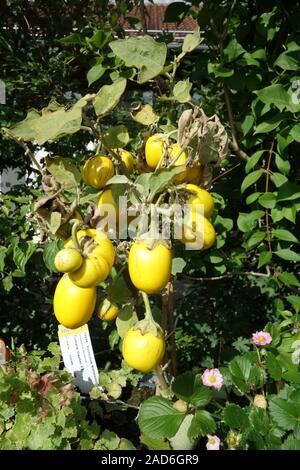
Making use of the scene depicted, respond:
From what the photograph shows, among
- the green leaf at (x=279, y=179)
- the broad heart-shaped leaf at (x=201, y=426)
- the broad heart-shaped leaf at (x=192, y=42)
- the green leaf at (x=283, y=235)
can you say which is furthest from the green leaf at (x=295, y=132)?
the broad heart-shaped leaf at (x=201, y=426)

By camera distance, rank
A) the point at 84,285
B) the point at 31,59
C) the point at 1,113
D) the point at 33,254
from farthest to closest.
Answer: the point at 31,59 → the point at 1,113 → the point at 33,254 → the point at 84,285

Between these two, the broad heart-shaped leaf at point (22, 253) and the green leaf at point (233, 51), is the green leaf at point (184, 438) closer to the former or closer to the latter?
the broad heart-shaped leaf at point (22, 253)

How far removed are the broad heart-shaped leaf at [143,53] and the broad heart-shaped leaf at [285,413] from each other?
0.59 metres

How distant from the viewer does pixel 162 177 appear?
1.82 ft

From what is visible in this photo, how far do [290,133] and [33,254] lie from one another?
679mm

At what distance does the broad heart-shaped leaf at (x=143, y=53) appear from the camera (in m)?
0.58

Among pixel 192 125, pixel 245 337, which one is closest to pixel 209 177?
pixel 192 125

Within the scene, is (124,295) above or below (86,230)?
below

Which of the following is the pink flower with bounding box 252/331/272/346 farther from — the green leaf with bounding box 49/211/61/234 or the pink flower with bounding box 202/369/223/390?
the green leaf with bounding box 49/211/61/234

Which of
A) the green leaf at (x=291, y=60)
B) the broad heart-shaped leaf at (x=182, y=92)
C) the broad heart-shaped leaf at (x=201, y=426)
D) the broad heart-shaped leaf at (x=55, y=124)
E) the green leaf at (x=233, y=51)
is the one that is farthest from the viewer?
the green leaf at (x=233, y=51)

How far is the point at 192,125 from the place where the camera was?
59 cm

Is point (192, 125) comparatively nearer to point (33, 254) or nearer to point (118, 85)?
point (118, 85)
